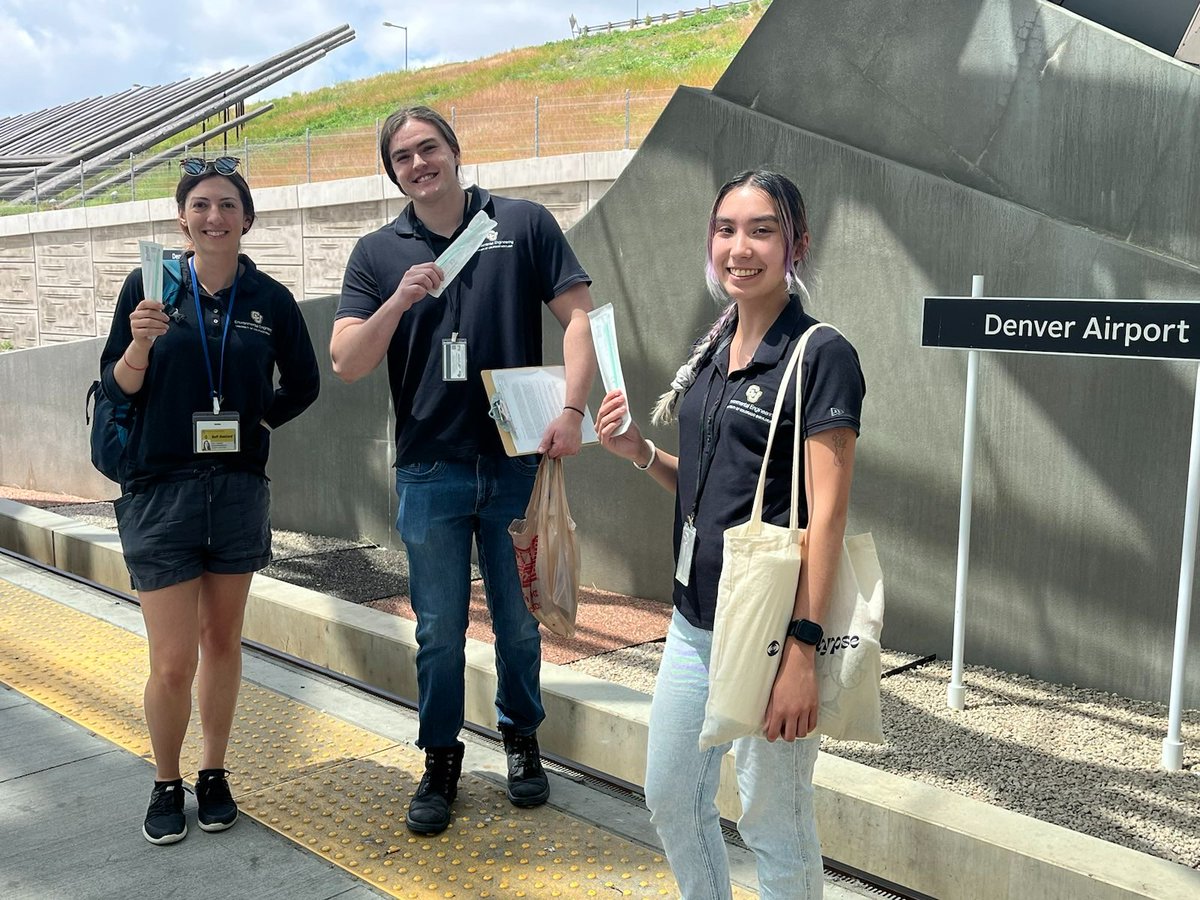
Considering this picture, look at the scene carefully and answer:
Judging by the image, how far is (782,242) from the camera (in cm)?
224

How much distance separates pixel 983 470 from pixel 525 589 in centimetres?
233

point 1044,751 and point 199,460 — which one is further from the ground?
point 199,460

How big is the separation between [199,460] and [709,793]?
1.98 metres

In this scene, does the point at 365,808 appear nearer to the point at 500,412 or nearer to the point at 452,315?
the point at 500,412

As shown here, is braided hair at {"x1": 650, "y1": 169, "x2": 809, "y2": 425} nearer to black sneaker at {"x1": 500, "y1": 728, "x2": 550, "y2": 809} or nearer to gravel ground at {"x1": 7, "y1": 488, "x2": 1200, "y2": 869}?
black sneaker at {"x1": 500, "y1": 728, "x2": 550, "y2": 809}

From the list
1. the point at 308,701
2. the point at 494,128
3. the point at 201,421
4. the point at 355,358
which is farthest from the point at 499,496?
the point at 494,128

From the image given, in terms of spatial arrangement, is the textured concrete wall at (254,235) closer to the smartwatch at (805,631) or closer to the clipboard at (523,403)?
the clipboard at (523,403)

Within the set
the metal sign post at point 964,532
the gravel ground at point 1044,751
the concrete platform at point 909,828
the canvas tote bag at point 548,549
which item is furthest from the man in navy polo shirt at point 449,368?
the metal sign post at point 964,532

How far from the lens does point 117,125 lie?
41000 millimetres

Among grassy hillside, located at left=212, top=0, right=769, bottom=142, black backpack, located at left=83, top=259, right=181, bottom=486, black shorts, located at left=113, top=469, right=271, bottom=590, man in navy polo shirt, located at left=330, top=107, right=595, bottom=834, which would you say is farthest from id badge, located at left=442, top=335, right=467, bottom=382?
grassy hillside, located at left=212, top=0, right=769, bottom=142

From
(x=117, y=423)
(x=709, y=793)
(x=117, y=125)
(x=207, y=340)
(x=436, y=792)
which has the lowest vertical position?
(x=436, y=792)

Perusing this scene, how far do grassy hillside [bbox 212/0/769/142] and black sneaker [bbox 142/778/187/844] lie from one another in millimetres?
31875

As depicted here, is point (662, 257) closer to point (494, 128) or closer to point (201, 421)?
point (201, 421)

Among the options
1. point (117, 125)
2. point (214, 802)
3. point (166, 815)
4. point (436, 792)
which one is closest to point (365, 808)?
point (436, 792)
